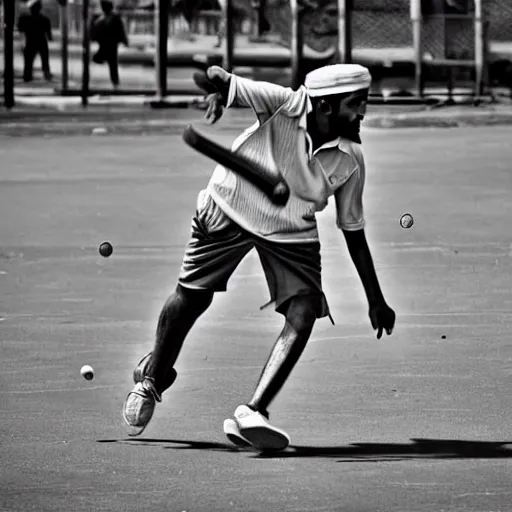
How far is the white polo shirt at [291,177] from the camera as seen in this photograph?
6.99 m

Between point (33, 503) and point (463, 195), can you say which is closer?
point (33, 503)

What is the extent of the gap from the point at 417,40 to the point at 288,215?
20.2m

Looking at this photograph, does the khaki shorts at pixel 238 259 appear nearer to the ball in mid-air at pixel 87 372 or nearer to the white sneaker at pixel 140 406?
the white sneaker at pixel 140 406

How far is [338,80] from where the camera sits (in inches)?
274

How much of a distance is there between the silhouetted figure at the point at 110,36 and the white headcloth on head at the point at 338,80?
910 inches

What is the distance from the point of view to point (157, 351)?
7.30 m

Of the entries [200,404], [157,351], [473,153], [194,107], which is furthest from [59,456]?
[194,107]

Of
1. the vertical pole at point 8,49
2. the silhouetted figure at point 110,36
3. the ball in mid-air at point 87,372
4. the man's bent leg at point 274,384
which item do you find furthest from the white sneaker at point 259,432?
the silhouetted figure at point 110,36

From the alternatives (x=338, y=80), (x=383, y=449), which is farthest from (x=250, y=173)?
(x=383, y=449)

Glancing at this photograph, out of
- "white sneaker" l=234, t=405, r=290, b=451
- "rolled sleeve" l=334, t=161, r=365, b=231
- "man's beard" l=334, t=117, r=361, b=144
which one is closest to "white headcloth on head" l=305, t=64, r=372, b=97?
"man's beard" l=334, t=117, r=361, b=144

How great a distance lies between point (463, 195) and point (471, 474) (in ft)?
30.7

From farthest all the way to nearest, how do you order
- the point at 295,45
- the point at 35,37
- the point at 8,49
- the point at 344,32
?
1. the point at 35,37
2. the point at 295,45
3. the point at 344,32
4. the point at 8,49

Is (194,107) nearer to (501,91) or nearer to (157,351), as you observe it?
(501,91)

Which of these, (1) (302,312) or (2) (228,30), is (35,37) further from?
(1) (302,312)
